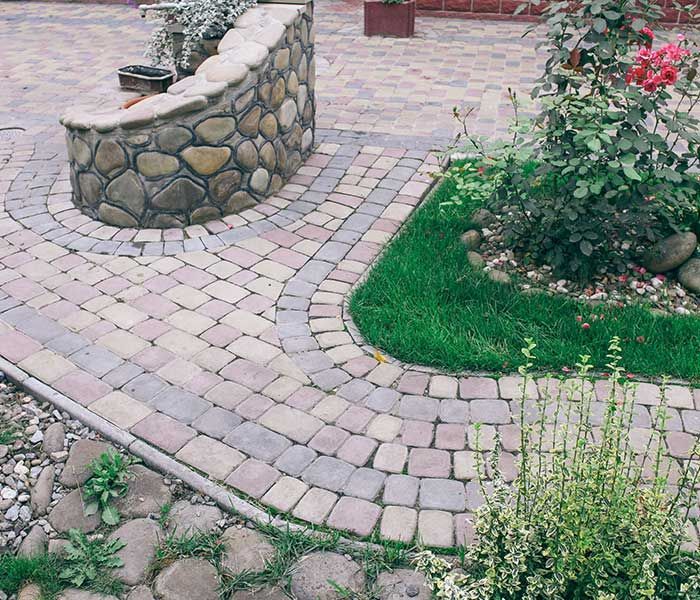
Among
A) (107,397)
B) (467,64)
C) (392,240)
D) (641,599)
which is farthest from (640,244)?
(467,64)

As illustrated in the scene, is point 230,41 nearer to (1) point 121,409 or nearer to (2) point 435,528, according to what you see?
(1) point 121,409

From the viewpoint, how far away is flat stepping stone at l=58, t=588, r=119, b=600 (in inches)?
120

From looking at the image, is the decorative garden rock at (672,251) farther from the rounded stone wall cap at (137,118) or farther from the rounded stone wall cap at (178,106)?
the rounded stone wall cap at (137,118)

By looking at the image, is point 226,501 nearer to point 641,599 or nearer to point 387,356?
point 387,356

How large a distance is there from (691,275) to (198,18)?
13.8 feet

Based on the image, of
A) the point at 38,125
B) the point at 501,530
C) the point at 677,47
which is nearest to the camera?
the point at 501,530

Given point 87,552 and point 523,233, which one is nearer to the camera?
point 87,552

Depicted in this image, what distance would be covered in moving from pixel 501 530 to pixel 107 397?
2.13m

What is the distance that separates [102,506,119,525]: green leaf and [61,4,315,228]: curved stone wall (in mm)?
2561

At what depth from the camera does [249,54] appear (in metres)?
5.59

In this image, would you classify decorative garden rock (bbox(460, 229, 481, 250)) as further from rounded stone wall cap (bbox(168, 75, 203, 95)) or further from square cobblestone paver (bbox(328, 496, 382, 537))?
square cobblestone paver (bbox(328, 496, 382, 537))

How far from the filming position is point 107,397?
3996mm

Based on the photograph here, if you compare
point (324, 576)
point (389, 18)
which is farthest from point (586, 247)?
point (389, 18)

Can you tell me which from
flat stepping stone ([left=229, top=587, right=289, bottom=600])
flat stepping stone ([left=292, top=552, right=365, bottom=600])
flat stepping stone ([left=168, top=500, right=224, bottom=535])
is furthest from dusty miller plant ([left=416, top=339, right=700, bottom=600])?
flat stepping stone ([left=168, top=500, right=224, bottom=535])
